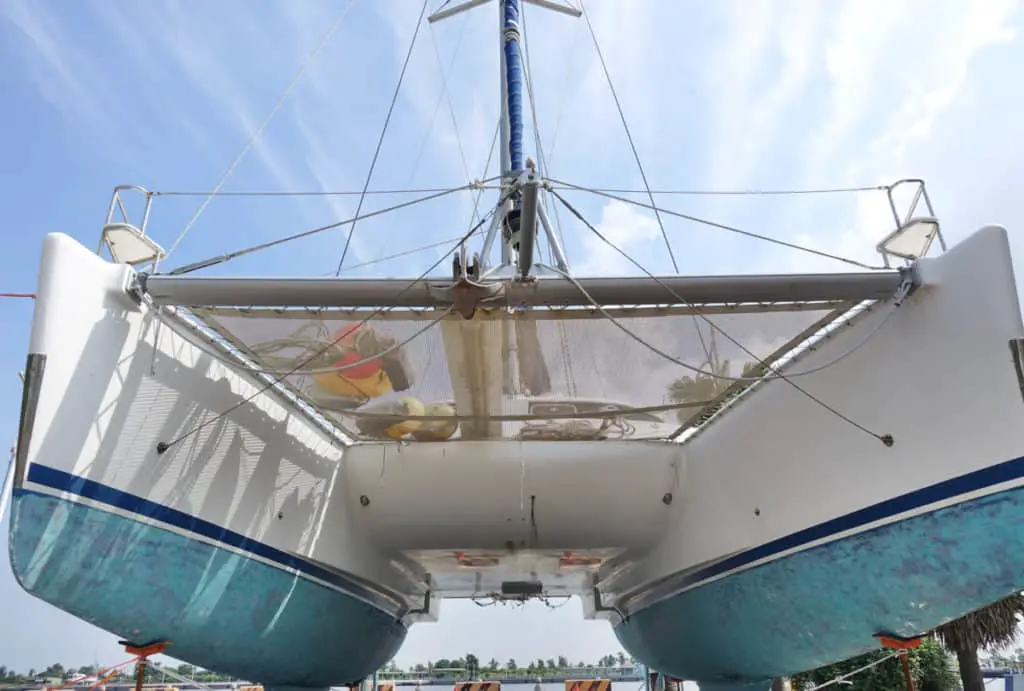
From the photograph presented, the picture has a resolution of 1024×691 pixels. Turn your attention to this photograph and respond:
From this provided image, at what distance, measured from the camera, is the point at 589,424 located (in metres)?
6.12

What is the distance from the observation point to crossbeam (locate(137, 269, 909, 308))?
12.9 ft

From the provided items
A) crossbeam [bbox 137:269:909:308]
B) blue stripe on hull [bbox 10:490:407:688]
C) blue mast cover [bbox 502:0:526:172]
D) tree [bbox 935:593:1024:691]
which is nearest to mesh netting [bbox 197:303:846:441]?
crossbeam [bbox 137:269:909:308]

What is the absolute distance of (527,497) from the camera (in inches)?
263

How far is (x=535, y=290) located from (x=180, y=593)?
3.23m

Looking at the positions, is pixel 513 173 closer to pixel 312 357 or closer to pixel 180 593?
pixel 312 357

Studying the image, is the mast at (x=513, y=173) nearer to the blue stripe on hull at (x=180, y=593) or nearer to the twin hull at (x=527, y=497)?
the twin hull at (x=527, y=497)

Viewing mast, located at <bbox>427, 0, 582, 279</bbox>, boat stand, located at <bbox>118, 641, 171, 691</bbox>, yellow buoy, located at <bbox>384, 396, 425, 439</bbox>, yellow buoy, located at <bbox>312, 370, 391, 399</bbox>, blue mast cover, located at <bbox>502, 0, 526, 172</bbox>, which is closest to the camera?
mast, located at <bbox>427, 0, 582, 279</bbox>

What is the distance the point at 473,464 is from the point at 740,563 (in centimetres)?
258

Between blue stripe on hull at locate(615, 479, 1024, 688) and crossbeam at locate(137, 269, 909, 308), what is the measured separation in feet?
4.86

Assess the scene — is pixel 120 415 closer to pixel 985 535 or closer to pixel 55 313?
pixel 55 313

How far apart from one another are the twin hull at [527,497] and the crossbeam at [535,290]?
1.69 feet

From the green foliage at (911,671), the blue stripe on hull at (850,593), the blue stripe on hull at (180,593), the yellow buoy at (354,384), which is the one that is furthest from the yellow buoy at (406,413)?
the green foliage at (911,671)

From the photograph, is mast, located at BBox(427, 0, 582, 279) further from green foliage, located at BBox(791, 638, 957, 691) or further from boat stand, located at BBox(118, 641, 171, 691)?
green foliage, located at BBox(791, 638, 957, 691)

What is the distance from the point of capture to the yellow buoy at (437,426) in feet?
18.7
